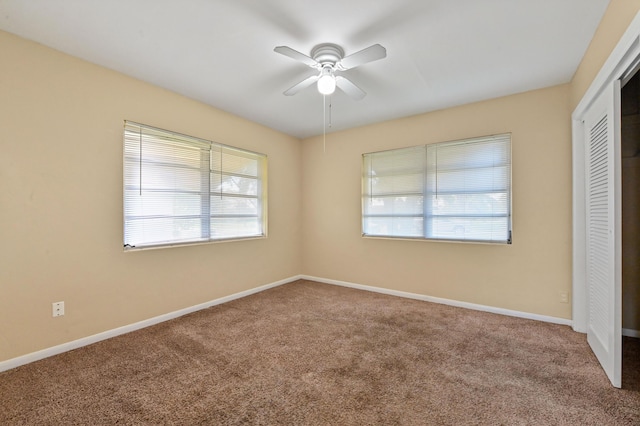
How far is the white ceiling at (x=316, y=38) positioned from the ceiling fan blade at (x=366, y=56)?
18cm

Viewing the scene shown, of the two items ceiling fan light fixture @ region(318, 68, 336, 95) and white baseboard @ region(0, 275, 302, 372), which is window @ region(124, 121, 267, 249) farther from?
ceiling fan light fixture @ region(318, 68, 336, 95)

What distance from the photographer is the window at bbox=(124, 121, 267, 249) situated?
292 centimetres

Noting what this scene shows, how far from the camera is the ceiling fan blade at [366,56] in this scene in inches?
78.3

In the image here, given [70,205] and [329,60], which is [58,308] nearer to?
[70,205]

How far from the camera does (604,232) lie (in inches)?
82.9

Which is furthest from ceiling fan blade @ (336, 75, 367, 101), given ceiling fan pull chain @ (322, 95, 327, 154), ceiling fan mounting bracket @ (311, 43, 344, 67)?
ceiling fan pull chain @ (322, 95, 327, 154)

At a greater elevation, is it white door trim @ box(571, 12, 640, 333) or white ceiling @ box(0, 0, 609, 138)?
white ceiling @ box(0, 0, 609, 138)

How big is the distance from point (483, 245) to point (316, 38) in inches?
118

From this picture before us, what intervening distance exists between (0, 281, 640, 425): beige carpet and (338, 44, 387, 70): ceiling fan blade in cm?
238

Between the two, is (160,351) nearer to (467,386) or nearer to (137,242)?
(137,242)

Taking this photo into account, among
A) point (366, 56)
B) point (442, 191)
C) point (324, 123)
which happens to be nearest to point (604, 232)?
point (442, 191)

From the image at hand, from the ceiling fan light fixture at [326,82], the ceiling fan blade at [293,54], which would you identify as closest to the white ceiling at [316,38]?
the ceiling fan blade at [293,54]

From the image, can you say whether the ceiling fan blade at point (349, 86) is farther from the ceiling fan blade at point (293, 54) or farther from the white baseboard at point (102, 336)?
the white baseboard at point (102, 336)

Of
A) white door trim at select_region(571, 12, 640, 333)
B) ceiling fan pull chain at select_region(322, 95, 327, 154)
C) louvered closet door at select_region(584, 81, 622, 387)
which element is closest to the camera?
louvered closet door at select_region(584, 81, 622, 387)
